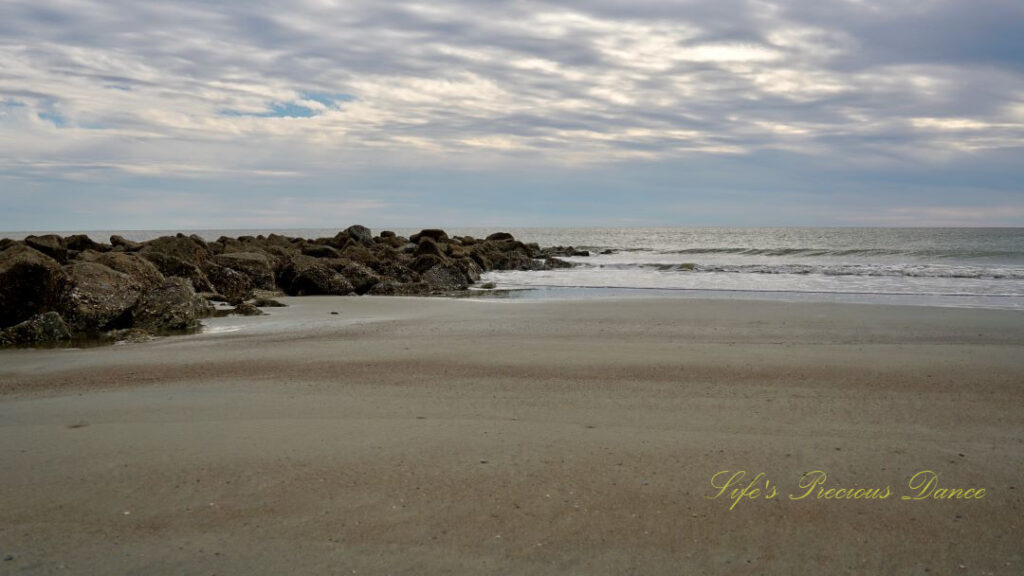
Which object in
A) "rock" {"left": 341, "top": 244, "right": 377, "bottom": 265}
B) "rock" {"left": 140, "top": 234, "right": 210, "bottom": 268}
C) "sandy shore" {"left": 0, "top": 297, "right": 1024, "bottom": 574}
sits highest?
"rock" {"left": 140, "top": 234, "right": 210, "bottom": 268}

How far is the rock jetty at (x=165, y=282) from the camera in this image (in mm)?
10414

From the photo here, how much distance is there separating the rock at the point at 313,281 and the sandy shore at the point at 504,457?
847 cm

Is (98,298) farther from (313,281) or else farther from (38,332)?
(313,281)

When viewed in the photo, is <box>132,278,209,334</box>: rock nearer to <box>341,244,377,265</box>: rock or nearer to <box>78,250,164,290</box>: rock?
<box>78,250,164,290</box>: rock

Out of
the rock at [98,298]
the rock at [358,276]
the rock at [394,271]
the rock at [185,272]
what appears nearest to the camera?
the rock at [98,298]

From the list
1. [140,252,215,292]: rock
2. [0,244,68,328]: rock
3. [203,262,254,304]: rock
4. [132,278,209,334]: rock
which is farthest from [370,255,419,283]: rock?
→ [0,244,68,328]: rock

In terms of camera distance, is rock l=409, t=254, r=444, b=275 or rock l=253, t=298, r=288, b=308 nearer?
rock l=253, t=298, r=288, b=308

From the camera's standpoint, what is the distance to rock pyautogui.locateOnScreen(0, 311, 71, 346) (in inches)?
362

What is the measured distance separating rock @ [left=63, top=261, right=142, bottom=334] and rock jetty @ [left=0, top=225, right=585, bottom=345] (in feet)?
0.04

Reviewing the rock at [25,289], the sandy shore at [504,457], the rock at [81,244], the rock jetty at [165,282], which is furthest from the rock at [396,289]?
the rock at [81,244]

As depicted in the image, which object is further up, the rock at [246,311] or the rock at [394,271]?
the rock at [394,271]

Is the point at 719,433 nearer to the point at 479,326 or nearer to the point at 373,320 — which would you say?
the point at 479,326

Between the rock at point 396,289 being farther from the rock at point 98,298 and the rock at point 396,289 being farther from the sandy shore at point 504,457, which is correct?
the sandy shore at point 504,457

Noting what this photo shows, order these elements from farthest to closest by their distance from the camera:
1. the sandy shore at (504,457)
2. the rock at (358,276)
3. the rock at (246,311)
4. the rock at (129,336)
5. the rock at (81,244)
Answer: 1. the rock at (81,244)
2. the rock at (358,276)
3. the rock at (246,311)
4. the rock at (129,336)
5. the sandy shore at (504,457)
